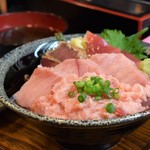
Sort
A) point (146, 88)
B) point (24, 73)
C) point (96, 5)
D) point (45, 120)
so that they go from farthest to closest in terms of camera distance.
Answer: point (96, 5), point (24, 73), point (146, 88), point (45, 120)

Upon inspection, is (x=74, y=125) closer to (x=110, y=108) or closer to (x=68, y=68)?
(x=110, y=108)

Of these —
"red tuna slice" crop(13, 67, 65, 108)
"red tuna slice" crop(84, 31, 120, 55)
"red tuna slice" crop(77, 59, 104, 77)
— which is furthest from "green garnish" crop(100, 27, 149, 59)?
"red tuna slice" crop(13, 67, 65, 108)

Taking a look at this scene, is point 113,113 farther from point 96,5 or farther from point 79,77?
point 96,5

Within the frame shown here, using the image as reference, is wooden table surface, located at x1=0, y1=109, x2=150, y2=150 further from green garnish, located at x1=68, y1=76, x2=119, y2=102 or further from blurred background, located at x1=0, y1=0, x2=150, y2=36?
blurred background, located at x1=0, y1=0, x2=150, y2=36

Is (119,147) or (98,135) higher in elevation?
(98,135)

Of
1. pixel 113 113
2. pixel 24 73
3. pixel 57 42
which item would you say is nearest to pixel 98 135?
pixel 113 113

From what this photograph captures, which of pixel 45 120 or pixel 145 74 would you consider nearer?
pixel 45 120

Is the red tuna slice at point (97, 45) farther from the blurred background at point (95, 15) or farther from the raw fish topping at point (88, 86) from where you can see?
the blurred background at point (95, 15)

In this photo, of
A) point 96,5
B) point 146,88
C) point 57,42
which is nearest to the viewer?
point 146,88
